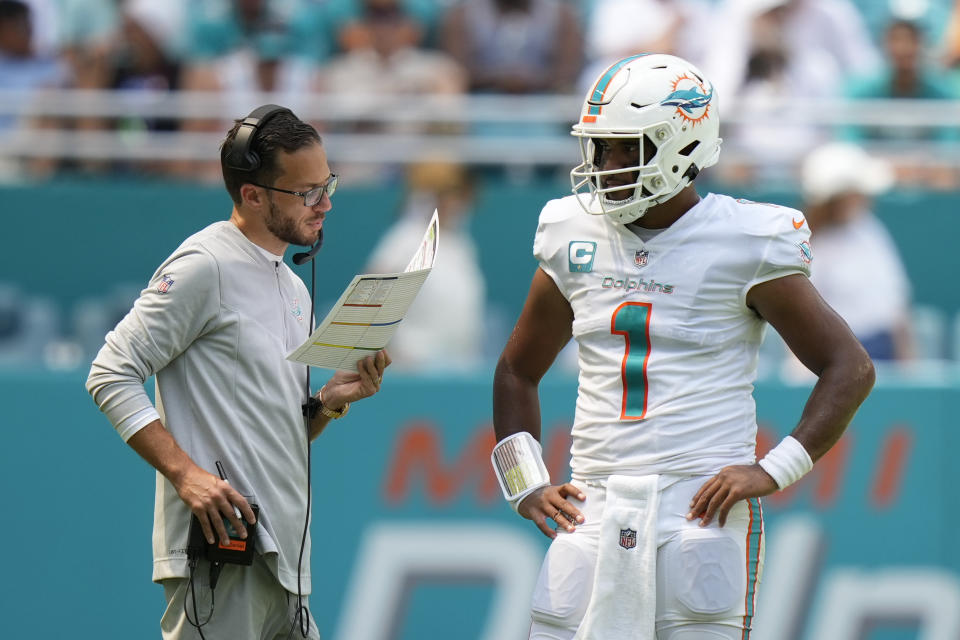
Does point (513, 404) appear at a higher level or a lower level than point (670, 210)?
lower

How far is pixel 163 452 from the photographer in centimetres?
362

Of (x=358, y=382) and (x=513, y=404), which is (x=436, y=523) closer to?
(x=513, y=404)

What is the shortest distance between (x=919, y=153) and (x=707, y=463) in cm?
465

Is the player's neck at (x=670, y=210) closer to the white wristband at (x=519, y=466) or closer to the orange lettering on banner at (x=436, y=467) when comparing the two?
the white wristband at (x=519, y=466)

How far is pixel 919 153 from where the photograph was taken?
7.84 meters

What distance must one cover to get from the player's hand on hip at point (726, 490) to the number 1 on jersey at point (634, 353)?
9.9 inches

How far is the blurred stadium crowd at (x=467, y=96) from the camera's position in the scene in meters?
7.25

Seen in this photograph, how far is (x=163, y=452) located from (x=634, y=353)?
1.19 meters

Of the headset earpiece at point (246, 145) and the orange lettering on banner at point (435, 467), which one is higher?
the headset earpiece at point (246, 145)

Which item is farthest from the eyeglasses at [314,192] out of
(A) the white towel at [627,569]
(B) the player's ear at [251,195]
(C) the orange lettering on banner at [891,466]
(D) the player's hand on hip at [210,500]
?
(C) the orange lettering on banner at [891,466]

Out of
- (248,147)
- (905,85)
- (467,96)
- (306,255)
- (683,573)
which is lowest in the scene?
(683,573)

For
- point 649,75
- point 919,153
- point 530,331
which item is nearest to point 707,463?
point 530,331

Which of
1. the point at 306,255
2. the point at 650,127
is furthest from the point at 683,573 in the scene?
the point at 306,255

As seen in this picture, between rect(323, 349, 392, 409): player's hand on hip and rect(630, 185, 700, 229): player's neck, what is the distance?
30.0 inches
